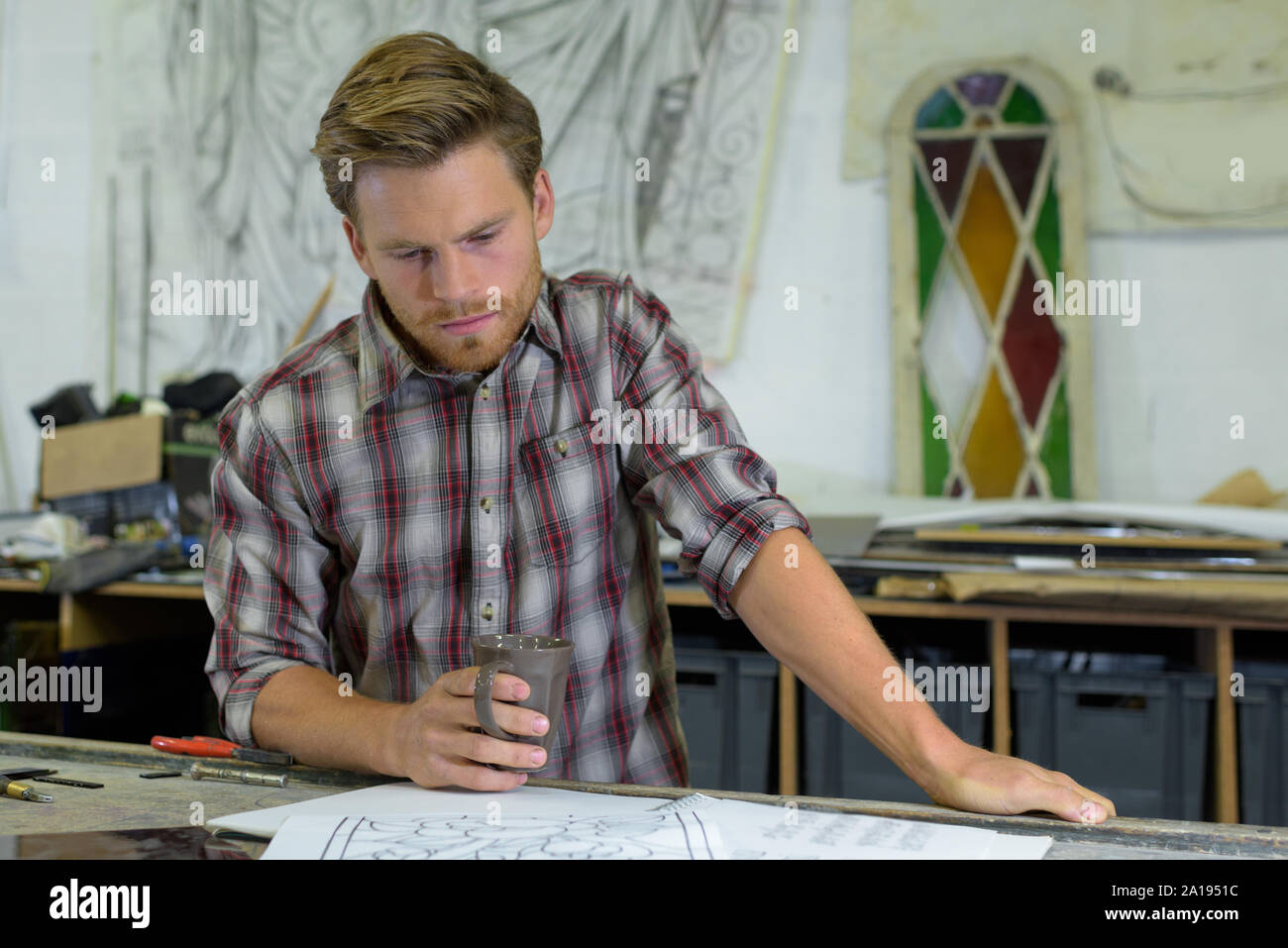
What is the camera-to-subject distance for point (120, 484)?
2730 mm

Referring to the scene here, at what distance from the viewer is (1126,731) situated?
2045 mm

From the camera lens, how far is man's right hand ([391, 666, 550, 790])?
890 millimetres

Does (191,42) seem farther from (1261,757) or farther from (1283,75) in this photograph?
(1261,757)

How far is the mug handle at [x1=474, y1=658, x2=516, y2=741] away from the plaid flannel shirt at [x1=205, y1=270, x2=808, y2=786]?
342mm

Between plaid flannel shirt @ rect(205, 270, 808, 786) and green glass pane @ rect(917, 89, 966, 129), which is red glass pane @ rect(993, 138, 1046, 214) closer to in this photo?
green glass pane @ rect(917, 89, 966, 129)

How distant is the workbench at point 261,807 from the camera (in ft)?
2.69

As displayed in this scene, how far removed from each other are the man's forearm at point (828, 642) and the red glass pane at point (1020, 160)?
5.98 feet

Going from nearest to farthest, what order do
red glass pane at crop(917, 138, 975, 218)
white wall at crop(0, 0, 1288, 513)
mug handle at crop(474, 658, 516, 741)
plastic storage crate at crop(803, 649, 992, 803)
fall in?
mug handle at crop(474, 658, 516, 741) → plastic storage crate at crop(803, 649, 992, 803) → white wall at crop(0, 0, 1288, 513) → red glass pane at crop(917, 138, 975, 218)

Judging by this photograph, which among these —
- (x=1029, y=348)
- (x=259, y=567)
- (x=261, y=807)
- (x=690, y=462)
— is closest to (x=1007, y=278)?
(x=1029, y=348)

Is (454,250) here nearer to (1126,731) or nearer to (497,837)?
(497,837)

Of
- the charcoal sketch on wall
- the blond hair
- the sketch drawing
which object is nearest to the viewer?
the sketch drawing

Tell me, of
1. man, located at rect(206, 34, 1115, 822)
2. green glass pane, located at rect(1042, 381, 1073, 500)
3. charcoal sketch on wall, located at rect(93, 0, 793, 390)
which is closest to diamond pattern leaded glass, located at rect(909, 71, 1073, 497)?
green glass pane, located at rect(1042, 381, 1073, 500)

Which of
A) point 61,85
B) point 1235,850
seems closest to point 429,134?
point 1235,850

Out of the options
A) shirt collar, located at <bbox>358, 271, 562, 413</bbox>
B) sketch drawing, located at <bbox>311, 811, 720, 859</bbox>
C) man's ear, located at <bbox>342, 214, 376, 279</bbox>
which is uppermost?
man's ear, located at <bbox>342, 214, 376, 279</bbox>
